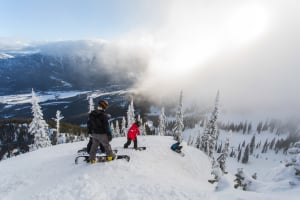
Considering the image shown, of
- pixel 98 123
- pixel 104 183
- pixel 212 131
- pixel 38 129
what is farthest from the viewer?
pixel 212 131

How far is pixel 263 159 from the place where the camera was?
19938 cm

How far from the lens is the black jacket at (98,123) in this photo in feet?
40.2

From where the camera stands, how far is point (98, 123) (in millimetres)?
12352

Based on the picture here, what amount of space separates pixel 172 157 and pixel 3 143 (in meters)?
167

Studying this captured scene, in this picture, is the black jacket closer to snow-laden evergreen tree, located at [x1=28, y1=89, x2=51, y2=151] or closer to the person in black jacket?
the person in black jacket

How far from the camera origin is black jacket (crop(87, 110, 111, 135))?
12.3 metres

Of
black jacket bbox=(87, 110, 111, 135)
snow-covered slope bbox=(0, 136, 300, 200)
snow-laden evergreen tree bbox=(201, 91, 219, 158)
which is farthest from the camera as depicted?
snow-laden evergreen tree bbox=(201, 91, 219, 158)

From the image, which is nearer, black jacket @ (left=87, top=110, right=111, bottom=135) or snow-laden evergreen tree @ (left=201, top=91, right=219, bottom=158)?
black jacket @ (left=87, top=110, right=111, bottom=135)

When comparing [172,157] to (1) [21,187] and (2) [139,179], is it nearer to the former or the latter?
(2) [139,179]

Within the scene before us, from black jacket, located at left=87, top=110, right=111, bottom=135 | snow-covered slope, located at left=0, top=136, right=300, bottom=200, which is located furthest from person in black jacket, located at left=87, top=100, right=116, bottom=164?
snow-covered slope, located at left=0, top=136, right=300, bottom=200

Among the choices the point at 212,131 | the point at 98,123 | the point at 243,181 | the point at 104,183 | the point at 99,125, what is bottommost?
the point at 212,131

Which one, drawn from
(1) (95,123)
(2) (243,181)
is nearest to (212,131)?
(2) (243,181)

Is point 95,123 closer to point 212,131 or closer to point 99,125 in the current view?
point 99,125

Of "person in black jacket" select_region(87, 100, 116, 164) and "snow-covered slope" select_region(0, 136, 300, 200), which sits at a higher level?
"person in black jacket" select_region(87, 100, 116, 164)
